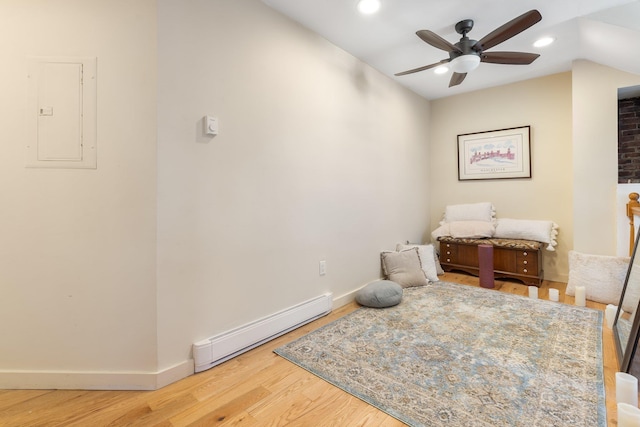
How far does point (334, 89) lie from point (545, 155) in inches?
114

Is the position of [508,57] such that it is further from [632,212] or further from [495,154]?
[632,212]

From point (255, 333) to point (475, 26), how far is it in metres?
3.12

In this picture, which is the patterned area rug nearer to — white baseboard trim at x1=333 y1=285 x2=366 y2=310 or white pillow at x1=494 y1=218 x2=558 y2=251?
white baseboard trim at x1=333 y1=285 x2=366 y2=310

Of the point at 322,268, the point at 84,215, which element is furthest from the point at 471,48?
the point at 84,215

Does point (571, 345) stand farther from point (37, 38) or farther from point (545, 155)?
point (37, 38)

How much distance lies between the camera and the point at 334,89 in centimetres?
274

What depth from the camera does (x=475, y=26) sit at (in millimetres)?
2473

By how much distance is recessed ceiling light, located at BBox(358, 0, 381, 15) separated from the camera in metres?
2.12

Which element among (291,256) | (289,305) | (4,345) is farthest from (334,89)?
(4,345)

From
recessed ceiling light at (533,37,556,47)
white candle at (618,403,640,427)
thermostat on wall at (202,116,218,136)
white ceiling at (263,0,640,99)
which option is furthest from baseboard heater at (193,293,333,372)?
recessed ceiling light at (533,37,556,47)

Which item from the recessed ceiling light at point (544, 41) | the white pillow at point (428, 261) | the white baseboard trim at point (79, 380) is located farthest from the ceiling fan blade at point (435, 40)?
the white baseboard trim at point (79, 380)

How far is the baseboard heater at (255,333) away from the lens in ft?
5.76

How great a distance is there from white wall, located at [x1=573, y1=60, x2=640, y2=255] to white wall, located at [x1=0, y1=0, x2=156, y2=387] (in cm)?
406

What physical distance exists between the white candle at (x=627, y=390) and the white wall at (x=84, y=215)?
2.42 metres
